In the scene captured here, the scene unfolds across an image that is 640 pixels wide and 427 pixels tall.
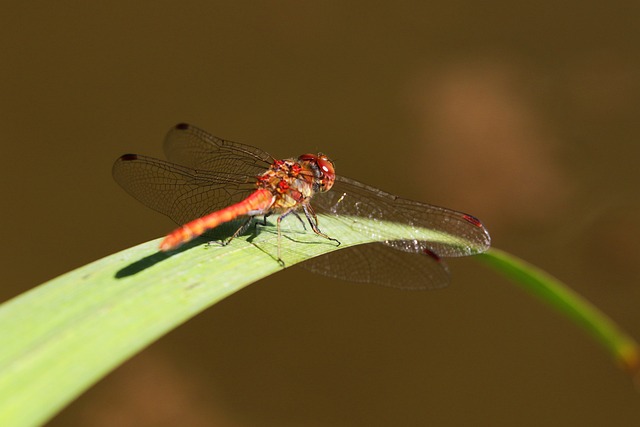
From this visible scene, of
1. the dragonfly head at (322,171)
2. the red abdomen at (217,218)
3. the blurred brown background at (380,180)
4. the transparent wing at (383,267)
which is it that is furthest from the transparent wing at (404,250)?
the blurred brown background at (380,180)

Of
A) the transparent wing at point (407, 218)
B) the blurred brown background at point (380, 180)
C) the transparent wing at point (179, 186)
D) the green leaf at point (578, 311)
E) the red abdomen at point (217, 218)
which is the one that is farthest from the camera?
the blurred brown background at point (380, 180)

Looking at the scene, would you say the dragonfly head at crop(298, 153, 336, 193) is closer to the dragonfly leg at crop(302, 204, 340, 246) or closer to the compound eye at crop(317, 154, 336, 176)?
the compound eye at crop(317, 154, 336, 176)

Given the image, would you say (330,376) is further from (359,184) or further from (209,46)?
(209,46)

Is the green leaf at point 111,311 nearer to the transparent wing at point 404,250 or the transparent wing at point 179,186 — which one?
the transparent wing at point 404,250

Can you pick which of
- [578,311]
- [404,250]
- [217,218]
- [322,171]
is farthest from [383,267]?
[578,311]

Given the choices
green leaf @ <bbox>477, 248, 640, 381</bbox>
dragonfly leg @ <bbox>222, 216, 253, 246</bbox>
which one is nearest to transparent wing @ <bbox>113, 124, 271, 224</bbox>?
dragonfly leg @ <bbox>222, 216, 253, 246</bbox>

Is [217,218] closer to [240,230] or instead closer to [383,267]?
[240,230]

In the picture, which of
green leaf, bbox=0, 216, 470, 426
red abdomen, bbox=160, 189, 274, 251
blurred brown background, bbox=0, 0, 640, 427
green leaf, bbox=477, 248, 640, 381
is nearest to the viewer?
green leaf, bbox=0, 216, 470, 426
